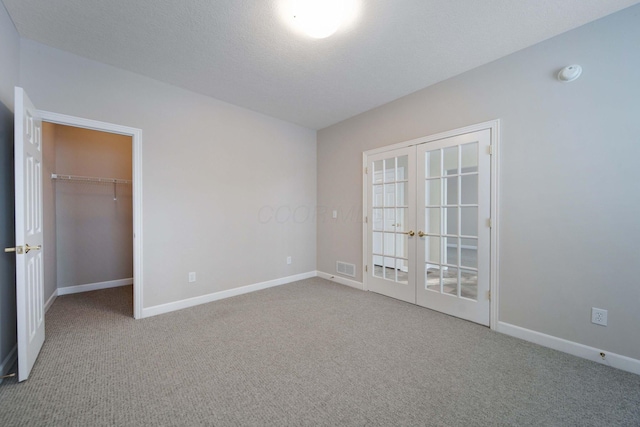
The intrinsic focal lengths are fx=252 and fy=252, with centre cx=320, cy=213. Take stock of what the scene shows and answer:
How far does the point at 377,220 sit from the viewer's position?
12.4 ft

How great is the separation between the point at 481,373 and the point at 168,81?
4.23 metres

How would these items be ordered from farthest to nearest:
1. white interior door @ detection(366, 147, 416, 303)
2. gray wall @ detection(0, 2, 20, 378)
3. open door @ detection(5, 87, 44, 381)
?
1. white interior door @ detection(366, 147, 416, 303)
2. gray wall @ detection(0, 2, 20, 378)
3. open door @ detection(5, 87, 44, 381)

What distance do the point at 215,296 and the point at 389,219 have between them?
265 centimetres

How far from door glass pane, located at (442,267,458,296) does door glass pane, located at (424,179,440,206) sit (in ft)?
2.68

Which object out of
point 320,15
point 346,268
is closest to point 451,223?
point 346,268

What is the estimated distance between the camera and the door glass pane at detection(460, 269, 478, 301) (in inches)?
111

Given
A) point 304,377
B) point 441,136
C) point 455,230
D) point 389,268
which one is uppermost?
point 441,136

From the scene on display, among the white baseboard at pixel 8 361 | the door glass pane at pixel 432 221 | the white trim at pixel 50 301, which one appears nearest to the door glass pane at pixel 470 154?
the door glass pane at pixel 432 221

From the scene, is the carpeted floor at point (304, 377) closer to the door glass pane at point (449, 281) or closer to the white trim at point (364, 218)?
the door glass pane at point (449, 281)

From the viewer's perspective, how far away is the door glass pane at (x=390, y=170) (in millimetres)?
3535

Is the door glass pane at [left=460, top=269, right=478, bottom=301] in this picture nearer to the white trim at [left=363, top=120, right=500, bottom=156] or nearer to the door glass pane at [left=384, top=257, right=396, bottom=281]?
the door glass pane at [left=384, top=257, right=396, bottom=281]

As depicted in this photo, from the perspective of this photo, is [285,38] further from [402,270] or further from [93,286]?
[93,286]

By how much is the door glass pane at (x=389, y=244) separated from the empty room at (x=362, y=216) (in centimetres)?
2

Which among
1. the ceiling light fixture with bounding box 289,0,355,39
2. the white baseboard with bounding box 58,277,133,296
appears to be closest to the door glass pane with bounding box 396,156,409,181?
the ceiling light fixture with bounding box 289,0,355,39
